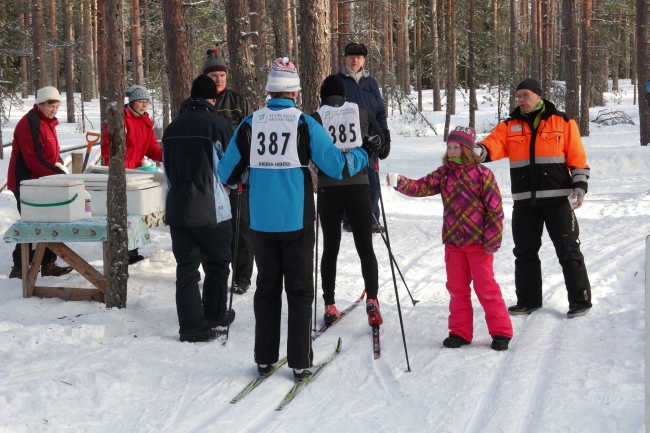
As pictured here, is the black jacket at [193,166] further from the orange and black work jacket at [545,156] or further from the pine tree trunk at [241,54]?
the pine tree trunk at [241,54]

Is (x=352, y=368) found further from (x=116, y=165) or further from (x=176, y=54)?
(x=176, y=54)

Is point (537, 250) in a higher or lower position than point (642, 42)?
lower

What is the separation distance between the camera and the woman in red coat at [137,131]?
7.82 m

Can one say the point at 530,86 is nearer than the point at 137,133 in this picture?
Yes

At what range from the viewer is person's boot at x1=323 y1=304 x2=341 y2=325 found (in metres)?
5.79

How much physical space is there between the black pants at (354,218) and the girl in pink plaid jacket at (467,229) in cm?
52

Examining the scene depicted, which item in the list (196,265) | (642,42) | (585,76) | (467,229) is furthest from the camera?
(585,76)

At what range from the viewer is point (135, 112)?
787cm

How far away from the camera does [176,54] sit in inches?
376

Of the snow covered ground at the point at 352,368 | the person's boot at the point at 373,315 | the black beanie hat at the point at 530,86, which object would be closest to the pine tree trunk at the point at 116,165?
the snow covered ground at the point at 352,368

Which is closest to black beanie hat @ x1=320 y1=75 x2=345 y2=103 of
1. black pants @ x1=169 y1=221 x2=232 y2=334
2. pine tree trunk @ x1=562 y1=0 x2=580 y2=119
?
black pants @ x1=169 y1=221 x2=232 y2=334

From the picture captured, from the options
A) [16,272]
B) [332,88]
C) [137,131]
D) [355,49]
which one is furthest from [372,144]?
[16,272]

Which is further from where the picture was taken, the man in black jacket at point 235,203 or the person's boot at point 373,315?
the man in black jacket at point 235,203

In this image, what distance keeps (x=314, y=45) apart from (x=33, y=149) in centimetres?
435
